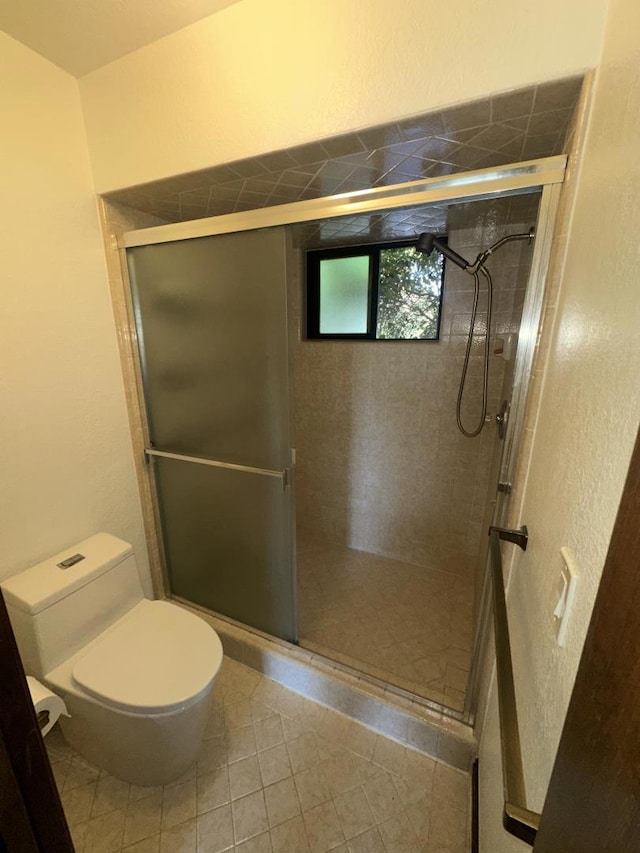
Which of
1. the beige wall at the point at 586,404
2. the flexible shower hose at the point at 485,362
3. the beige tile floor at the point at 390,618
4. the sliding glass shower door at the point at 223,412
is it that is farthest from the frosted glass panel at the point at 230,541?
the flexible shower hose at the point at 485,362

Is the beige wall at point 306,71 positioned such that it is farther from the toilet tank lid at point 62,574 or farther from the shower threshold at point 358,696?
the shower threshold at point 358,696

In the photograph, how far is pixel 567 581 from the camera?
55cm

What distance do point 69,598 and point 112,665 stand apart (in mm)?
286

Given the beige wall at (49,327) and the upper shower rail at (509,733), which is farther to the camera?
the beige wall at (49,327)

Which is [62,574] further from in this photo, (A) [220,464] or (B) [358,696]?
(B) [358,696]

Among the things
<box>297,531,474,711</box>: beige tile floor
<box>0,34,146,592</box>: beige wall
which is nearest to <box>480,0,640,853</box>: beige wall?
<box>297,531,474,711</box>: beige tile floor

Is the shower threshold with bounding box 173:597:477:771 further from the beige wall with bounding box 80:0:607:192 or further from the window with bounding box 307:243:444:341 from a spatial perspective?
the beige wall with bounding box 80:0:607:192

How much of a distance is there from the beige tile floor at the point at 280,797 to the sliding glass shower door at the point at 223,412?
420mm

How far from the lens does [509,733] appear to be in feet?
1.94

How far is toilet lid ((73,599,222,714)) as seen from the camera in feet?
3.53

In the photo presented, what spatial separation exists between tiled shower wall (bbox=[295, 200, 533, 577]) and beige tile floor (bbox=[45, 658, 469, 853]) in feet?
3.73

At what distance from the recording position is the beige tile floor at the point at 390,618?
159 centimetres

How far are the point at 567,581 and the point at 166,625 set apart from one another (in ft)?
4.56

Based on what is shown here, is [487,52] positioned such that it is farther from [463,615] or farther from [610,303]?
[463,615]
